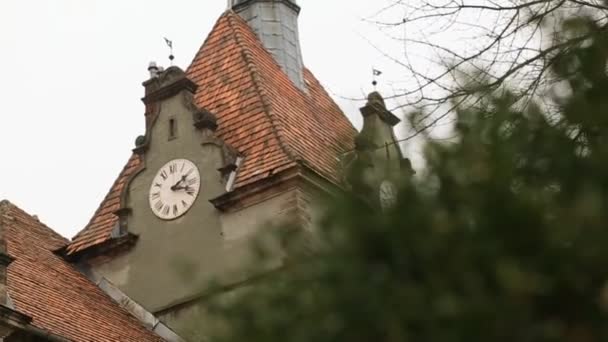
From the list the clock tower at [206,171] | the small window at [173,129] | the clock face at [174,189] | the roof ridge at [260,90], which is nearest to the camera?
the clock tower at [206,171]

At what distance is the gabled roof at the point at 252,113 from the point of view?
1755 centimetres

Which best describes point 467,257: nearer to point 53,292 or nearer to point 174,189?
point 53,292

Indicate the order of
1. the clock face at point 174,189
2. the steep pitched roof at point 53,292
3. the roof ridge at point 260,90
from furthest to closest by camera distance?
1. the clock face at point 174,189
2. the roof ridge at point 260,90
3. the steep pitched roof at point 53,292

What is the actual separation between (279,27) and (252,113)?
365 cm

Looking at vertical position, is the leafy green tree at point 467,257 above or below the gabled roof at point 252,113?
below

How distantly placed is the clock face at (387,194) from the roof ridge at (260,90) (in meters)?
13.2

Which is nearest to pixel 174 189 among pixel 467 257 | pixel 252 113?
pixel 252 113

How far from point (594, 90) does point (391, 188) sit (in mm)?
771

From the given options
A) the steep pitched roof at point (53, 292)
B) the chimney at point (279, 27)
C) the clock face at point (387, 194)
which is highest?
the chimney at point (279, 27)

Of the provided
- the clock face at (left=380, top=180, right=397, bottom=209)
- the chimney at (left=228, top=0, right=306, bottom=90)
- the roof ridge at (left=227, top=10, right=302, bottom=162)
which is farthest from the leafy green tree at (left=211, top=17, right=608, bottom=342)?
the chimney at (left=228, top=0, right=306, bottom=90)

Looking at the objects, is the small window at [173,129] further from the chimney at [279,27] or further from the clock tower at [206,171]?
the chimney at [279,27]

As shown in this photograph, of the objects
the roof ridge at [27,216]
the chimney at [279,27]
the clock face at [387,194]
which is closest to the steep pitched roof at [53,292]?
the roof ridge at [27,216]

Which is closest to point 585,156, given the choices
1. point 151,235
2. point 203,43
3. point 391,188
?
point 391,188

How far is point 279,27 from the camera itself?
2164cm
